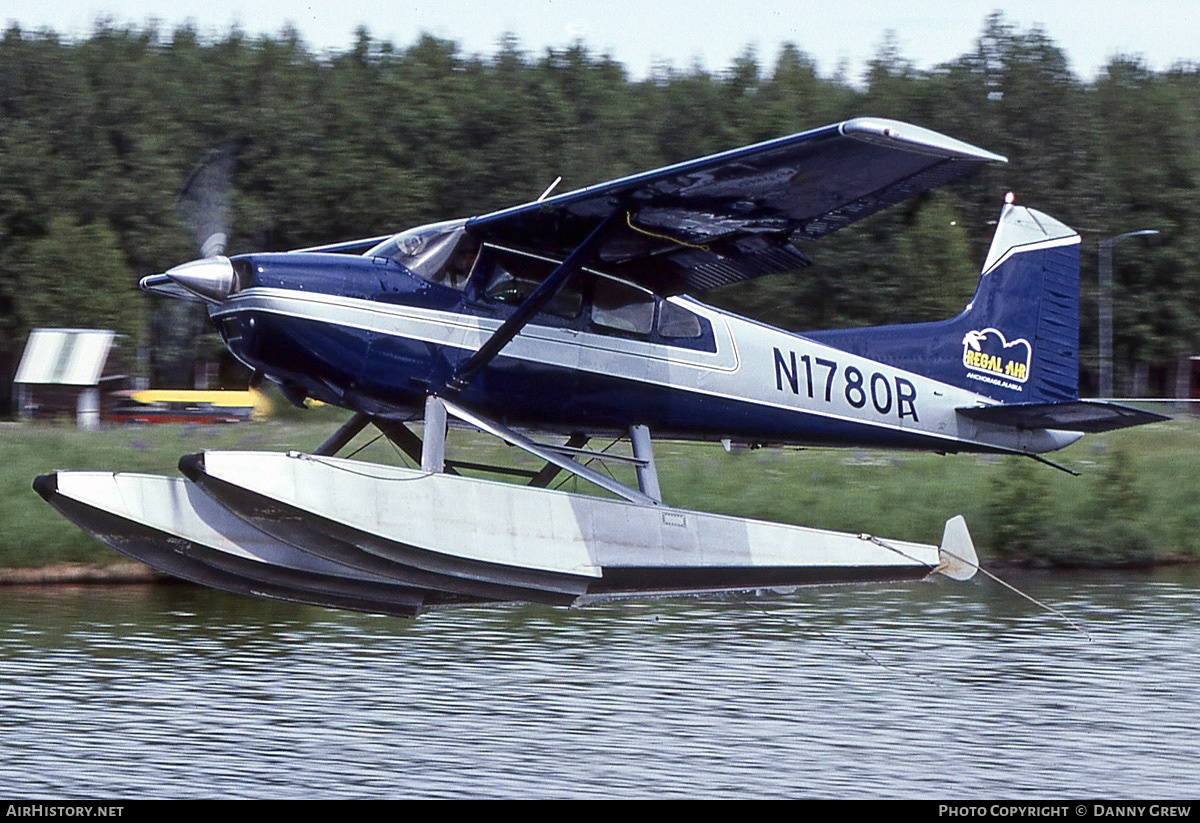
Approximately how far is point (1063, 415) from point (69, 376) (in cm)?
2379

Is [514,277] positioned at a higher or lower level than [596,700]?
higher

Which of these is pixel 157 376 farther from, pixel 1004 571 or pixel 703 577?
pixel 703 577

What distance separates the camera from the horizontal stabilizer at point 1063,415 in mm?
10523

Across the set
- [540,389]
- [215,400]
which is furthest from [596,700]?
[215,400]

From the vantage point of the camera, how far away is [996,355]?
1177 centimetres

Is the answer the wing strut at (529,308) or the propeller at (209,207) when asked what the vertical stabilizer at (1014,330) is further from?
the propeller at (209,207)

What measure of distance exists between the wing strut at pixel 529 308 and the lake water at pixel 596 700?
8.14ft

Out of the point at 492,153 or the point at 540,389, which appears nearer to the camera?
the point at 540,389

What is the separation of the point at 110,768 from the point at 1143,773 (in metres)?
6.42

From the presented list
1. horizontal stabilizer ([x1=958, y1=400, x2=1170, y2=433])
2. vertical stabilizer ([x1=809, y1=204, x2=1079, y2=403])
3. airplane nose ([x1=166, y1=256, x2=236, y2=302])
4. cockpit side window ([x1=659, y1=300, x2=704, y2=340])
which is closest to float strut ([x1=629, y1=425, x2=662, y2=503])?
cockpit side window ([x1=659, y1=300, x2=704, y2=340])

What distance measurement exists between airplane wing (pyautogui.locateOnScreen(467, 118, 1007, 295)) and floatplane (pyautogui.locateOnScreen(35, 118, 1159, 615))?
20 mm

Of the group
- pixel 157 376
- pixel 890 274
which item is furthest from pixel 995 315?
pixel 157 376

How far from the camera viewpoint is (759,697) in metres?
11.5

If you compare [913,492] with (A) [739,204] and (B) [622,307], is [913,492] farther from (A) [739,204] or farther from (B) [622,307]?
(A) [739,204]
